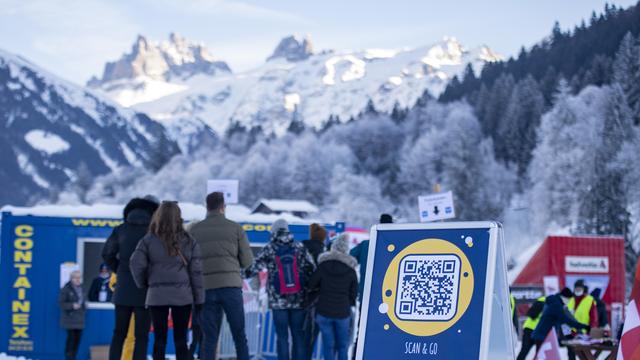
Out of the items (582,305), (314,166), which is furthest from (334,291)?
(314,166)

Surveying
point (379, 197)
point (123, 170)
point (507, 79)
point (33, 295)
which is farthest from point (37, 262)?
point (123, 170)

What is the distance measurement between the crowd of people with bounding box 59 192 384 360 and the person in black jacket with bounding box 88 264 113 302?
386cm

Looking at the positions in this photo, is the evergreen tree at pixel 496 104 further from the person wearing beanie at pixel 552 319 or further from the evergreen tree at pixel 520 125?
the person wearing beanie at pixel 552 319

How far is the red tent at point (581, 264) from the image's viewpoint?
78.4ft

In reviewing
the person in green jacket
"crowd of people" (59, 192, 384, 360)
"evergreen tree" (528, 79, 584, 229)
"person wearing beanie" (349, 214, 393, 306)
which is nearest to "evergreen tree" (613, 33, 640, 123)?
"evergreen tree" (528, 79, 584, 229)

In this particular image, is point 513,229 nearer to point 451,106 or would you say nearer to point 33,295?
point 451,106

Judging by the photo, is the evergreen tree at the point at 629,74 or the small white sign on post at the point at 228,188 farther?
the evergreen tree at the point at 629,74

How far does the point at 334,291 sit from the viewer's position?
380 inches

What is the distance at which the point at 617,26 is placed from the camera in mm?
53688

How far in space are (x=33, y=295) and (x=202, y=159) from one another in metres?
104

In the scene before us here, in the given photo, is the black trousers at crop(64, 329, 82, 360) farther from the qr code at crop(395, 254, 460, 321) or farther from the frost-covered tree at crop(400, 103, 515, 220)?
the frost-covered tree at crop(400, 103, 515, 220)

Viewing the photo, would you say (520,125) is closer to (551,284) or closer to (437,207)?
(551,284)

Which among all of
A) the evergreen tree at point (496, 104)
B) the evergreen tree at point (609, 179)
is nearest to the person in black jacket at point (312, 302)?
the evergreen tree at point (609, 179)

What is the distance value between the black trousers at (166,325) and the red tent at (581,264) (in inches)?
681
